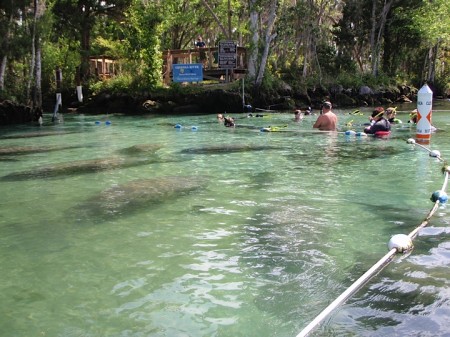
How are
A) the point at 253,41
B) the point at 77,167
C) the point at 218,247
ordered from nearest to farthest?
the point at 218,247
the point at 77,167
the point at 253,41

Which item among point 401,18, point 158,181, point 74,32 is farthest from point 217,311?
point 401,18

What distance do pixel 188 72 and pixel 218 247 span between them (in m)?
25.3

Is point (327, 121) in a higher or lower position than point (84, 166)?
Answer: higher

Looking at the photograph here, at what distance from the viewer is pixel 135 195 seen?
802 cm

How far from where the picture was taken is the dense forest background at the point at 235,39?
23.9 m

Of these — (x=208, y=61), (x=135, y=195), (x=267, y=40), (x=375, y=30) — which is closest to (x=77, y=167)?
(x=135, y=195)

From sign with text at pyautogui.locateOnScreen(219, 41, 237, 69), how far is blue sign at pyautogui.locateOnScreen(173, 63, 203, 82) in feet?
4.75

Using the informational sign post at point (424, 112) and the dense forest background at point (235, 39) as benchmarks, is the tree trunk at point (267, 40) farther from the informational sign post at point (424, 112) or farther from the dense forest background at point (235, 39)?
the informational sign post at point (424, 112)

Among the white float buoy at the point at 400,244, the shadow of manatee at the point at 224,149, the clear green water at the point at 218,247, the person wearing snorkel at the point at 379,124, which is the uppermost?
the person wearing snorkel at the point at 379,124

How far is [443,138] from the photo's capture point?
1527cm

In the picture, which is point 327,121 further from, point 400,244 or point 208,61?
point 208,61

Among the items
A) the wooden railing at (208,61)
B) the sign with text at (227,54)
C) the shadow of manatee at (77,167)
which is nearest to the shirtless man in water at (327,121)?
the shadow of manatee at (77,167)

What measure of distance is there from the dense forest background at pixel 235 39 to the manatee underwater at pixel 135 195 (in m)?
15.0

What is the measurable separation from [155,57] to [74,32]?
29.3ft
